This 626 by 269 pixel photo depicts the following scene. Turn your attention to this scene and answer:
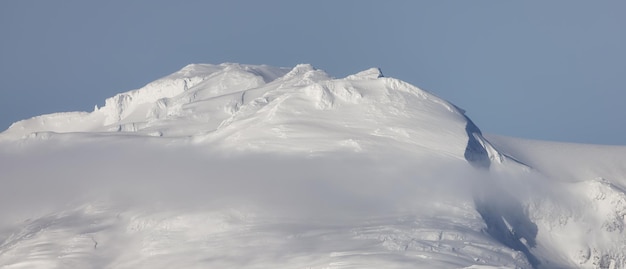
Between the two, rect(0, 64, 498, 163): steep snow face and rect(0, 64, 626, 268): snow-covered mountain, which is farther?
rect(0, 64, 498, 163): steep snow face

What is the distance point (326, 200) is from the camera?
6708 inches

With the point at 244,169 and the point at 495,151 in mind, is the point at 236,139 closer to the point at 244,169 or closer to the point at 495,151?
the point at 244,169

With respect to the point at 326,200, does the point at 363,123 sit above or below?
above

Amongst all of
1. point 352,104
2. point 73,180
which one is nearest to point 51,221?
point 73,180

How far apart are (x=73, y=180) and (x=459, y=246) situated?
6945 cm

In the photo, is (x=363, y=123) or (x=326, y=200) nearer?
(x=326, y=200)

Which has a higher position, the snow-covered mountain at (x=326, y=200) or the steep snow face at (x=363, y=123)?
the steep snow face at (x=363, y=123)

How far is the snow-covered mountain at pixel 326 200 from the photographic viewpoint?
505 feet

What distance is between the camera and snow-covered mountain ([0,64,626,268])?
153875 millimetres

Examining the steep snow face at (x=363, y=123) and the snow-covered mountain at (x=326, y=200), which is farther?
the steep snow face at (x=363, y=123)

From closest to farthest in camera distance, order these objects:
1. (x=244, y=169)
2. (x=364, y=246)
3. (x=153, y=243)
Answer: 1. (x=364, y=246)
2. (x=153, y=243)
3. (x=244, y=169)

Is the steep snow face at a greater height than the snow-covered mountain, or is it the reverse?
the steep snow face

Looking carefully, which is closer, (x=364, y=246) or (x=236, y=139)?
(x=364, y=246)

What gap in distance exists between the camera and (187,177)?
185 metres
